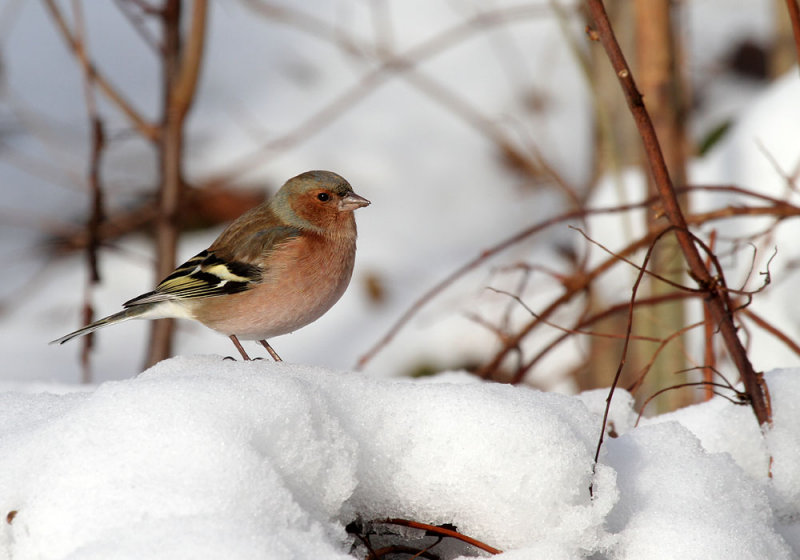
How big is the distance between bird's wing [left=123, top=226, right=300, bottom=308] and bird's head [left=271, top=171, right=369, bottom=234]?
3.4 inches

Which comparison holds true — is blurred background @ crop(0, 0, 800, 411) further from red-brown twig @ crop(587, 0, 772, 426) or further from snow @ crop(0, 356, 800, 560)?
snow @ crop(0, 356, 800, 560)

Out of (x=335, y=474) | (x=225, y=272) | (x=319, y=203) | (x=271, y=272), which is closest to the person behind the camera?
(x=335, y=474)

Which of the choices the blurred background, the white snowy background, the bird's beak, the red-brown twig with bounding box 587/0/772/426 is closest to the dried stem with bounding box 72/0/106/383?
the blurred background

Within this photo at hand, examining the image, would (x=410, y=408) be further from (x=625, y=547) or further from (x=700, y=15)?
(x=700, y=15)

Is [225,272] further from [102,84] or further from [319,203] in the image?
[102,84]

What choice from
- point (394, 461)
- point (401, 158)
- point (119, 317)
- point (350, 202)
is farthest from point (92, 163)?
point (401, 158)

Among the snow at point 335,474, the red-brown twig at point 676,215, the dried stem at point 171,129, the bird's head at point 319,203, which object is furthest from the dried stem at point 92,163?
the red-brown twig at point 676,215

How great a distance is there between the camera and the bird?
2.79 meters

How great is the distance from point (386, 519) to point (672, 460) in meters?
0.55

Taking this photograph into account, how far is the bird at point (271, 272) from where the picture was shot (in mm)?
2793

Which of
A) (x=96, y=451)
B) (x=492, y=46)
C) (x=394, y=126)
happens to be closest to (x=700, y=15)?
(x=492, y=46)

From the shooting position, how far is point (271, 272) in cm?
282

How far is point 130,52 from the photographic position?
8.72 meters

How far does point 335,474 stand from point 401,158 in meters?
7.07
